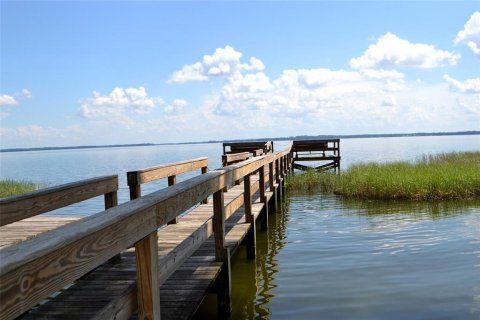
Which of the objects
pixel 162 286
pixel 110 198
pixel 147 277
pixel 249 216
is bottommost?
pixel 162 286

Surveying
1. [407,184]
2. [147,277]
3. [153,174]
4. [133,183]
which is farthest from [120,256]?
[407,184]

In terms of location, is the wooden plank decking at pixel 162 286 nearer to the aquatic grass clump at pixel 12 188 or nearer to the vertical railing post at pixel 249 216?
the vertical railing post at pixel 249 216

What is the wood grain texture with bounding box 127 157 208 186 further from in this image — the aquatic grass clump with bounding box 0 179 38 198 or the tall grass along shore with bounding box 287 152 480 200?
the aquatic grass clump with bounding box 0 179 38 198

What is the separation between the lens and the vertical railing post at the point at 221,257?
4.96 meters

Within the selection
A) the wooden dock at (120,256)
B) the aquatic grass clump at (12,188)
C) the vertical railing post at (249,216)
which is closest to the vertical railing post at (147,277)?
the wooden dock at (120,256)

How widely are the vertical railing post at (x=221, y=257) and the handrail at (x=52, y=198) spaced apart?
3.55ft

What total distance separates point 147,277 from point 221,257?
2108mm

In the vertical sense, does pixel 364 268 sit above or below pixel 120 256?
below

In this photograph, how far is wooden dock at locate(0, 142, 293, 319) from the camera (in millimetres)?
1717

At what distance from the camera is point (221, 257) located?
5016mm

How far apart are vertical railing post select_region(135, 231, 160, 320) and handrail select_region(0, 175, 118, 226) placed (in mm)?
1395

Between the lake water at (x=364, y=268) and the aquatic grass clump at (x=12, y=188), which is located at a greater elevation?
the aquatic grass clump at (x=12, y=188)

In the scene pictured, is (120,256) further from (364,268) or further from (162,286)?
(364,268)

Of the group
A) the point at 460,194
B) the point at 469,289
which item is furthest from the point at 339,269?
the point at 460,194
